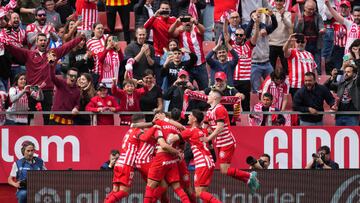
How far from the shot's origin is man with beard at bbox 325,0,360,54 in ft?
108

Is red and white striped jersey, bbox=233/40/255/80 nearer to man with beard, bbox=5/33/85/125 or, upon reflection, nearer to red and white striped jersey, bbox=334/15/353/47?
red and white striped jersey, bbox=334/15/353/47

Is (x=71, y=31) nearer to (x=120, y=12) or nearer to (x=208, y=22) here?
(x=120, y=12)

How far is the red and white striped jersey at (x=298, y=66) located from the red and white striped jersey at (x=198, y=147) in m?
4.45

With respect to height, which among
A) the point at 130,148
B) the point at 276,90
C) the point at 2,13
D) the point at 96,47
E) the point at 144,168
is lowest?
the point at 144,168

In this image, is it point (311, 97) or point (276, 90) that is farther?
point (276, 90)

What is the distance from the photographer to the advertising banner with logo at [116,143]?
3061cm

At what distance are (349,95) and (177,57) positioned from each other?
130 inches

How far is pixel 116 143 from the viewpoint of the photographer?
101 feet

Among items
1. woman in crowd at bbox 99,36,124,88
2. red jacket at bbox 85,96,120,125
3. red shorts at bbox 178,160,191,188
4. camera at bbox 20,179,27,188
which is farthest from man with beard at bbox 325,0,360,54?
camera at bbox 20,179,27,188

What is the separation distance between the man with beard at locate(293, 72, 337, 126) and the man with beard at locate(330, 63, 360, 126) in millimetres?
219

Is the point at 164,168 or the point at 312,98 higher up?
the point at 312,98

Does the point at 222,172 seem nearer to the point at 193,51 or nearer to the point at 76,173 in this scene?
the point at 76,173

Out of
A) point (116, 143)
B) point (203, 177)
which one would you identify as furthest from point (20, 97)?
point (203, 177)

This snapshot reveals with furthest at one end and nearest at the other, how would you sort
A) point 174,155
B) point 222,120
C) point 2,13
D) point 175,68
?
point 2,13, point 175,68, point 174,155, point 222,120
